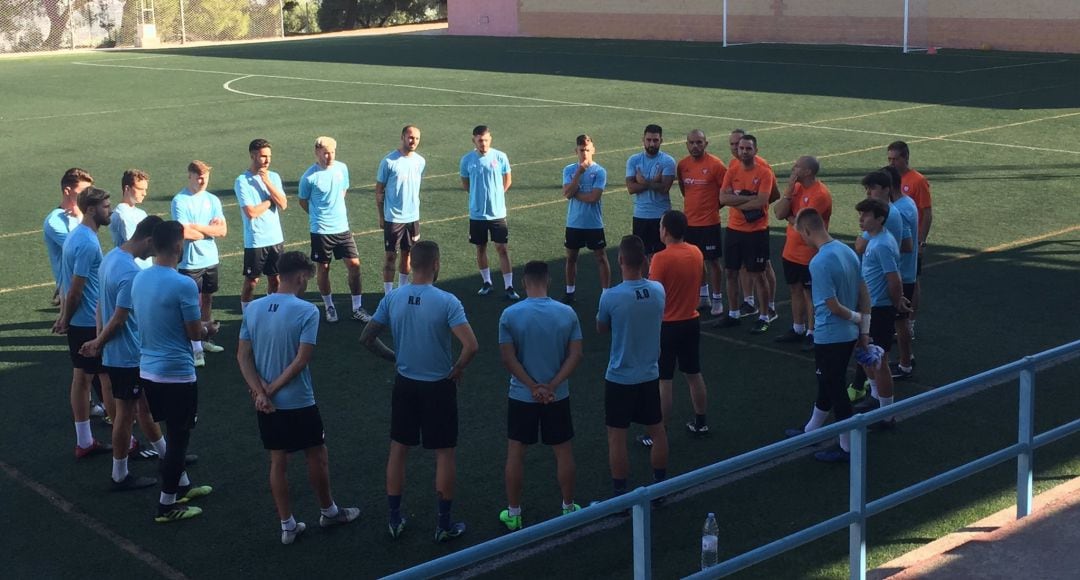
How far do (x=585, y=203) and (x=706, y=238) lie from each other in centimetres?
143

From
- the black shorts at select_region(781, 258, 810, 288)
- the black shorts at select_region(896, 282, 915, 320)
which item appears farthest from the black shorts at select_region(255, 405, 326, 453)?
the black shorts at select_region(781, 258, 810, 288)

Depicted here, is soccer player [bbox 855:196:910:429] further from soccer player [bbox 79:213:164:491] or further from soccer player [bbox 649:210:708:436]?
soccer player [bbox 79:213:164:491]

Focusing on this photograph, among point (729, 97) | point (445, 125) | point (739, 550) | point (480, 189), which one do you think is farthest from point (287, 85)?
point (739, 550)

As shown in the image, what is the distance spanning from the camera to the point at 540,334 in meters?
Result: 7.64

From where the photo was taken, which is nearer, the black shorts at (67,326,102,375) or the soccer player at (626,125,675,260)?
the black shorts at (67,326,102,375)

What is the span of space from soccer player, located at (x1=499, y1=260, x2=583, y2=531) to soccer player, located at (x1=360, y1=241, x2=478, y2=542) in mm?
294

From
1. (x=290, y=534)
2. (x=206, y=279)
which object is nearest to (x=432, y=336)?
(x=290, y=534)

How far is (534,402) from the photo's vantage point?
778 cm

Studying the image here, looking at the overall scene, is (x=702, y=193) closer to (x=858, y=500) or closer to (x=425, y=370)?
(x=425, y=370)

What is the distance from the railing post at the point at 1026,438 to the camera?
279 inches

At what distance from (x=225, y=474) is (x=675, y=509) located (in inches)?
133

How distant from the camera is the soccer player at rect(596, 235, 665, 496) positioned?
796cm

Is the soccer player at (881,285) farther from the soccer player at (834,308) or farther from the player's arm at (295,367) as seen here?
the player's arm at (295,367)

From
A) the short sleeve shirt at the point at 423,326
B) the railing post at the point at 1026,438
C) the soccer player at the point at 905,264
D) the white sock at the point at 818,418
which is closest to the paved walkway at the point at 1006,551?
the railing post at the point at 1026,438
